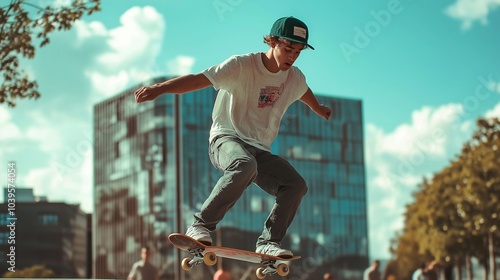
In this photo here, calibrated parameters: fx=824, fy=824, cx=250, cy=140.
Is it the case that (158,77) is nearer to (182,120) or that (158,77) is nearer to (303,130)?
(182,120)

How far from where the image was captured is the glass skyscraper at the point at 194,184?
323ft

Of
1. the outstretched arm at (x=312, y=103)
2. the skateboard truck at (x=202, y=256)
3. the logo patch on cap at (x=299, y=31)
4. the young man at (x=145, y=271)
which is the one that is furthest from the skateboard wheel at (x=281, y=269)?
the young man at (x=145, y=271)

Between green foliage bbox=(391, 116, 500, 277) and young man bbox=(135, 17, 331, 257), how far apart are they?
32.2 m

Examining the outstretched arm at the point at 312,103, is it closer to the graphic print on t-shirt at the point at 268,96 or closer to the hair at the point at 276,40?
the graphic print on t-shirt at the point at 268,96

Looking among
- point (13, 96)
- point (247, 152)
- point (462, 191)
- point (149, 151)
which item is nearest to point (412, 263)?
point (462, 191)

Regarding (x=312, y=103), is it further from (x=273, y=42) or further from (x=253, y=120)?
(x=273, y=42)

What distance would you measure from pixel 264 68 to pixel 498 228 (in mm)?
36631

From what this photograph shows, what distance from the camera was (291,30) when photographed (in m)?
7.34

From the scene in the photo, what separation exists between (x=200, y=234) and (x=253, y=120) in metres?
1.16

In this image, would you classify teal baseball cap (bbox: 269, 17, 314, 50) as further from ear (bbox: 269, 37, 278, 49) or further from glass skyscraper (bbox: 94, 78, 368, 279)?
glass skyscraper (bbox: 94, 78, 368, 279)

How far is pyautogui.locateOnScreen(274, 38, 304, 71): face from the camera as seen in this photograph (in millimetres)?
Result: 7371

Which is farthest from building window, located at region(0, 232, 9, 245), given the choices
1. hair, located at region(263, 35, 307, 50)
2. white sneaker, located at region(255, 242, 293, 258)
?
hair, located at region(263, 35, 307, 50)

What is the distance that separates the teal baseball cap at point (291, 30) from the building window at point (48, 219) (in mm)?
79887

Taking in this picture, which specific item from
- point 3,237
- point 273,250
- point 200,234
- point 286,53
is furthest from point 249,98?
point 3,237
